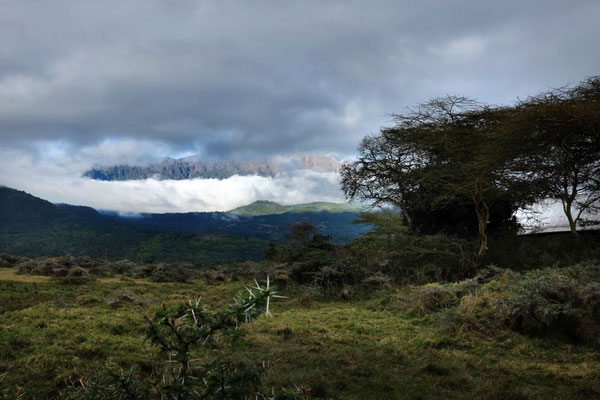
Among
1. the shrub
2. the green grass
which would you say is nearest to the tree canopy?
the green grass

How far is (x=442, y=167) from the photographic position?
1686cm

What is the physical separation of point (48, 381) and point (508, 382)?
6.44m

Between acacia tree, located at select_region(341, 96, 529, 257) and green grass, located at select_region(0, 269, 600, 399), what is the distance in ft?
15.8

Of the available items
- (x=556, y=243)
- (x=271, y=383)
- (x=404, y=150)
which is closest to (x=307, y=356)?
(x=271, y=383)

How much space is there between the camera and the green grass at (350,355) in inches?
198

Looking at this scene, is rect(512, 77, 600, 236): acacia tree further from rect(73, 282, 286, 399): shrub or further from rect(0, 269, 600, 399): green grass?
rect(73, 282, 286, 399): shrub

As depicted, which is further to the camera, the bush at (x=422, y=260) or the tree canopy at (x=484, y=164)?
the bush at (x=422, y=260)

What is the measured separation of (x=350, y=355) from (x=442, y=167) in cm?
1252

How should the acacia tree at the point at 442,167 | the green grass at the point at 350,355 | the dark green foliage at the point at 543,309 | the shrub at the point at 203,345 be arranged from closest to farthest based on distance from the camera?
the shrub at the point at 203,345
the green grass at the point at 350,355
the dark green foliage at the point at 543,309
the acacia tree at the point at 442,167

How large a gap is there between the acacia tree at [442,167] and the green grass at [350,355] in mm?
4808

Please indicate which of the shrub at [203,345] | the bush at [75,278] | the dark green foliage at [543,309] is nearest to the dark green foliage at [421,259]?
the dark green foliage at [543,309]

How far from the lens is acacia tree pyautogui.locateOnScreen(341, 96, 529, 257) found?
42.6ft

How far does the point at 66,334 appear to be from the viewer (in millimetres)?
7223

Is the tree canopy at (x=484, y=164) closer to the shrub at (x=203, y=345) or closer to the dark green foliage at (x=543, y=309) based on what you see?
the dark green foliage at (x=543, y=309)
